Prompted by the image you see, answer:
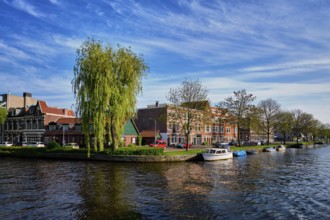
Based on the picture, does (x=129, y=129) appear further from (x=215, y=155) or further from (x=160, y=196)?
(x=160, y=196)

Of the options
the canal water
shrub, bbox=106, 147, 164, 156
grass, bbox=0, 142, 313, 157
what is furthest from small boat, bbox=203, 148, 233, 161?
the canal water

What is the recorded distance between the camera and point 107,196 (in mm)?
23188

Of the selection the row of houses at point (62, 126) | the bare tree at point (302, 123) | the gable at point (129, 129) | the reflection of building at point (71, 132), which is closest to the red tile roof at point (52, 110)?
the row of houses at point (62, 126)

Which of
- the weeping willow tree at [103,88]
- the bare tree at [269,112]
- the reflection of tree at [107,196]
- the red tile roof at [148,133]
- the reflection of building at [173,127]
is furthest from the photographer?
the bare tree at [269,112]

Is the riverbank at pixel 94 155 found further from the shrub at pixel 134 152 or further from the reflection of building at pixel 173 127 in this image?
the reflection of building at pixel 173 127

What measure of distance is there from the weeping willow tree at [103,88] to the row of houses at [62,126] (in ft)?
75.4

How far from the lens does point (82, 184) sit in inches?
1109

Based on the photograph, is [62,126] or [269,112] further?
[269,112]

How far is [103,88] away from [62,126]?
3916 centimetres

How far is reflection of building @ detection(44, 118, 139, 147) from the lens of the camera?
241 feet

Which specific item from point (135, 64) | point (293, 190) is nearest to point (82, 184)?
point (293, 190)

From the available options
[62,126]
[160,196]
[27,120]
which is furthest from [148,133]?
[160,196]

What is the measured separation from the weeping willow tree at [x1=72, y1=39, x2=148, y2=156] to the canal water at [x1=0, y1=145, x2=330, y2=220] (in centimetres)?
1272

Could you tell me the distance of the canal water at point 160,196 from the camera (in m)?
18.9
